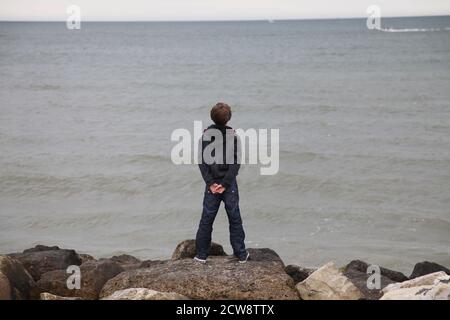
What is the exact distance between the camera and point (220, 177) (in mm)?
6477

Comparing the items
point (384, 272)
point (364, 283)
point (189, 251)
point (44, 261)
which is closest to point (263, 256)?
point (189, 251)

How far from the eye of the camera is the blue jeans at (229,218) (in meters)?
6.51

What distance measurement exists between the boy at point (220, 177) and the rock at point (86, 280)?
0.97m

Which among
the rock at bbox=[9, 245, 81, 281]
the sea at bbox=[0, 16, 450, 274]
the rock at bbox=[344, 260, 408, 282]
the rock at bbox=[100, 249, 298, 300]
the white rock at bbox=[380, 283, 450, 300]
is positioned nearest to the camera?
the white rock at bbox=[380, 283, 450, 300]

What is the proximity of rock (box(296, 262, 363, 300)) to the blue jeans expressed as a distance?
0.78m

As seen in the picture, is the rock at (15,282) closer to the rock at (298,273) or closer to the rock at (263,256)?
the rock at (263,256)

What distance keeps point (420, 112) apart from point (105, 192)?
50.2ft

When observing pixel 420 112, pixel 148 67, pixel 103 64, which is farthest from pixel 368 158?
pixel 103 64

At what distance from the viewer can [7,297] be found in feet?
20.0

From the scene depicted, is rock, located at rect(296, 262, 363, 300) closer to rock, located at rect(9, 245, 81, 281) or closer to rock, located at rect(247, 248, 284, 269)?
rock, located at rect(247, 248, 284, 269)

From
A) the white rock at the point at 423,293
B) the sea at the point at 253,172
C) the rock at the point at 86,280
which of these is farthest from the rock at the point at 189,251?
the sea at the point at 253,172

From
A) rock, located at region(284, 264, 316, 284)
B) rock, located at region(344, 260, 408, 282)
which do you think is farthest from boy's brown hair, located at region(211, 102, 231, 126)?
rock, located at region(344, 260, 408, 282)

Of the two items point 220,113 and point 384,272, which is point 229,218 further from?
point 384,272

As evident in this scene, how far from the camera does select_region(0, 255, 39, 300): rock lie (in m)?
6.14
